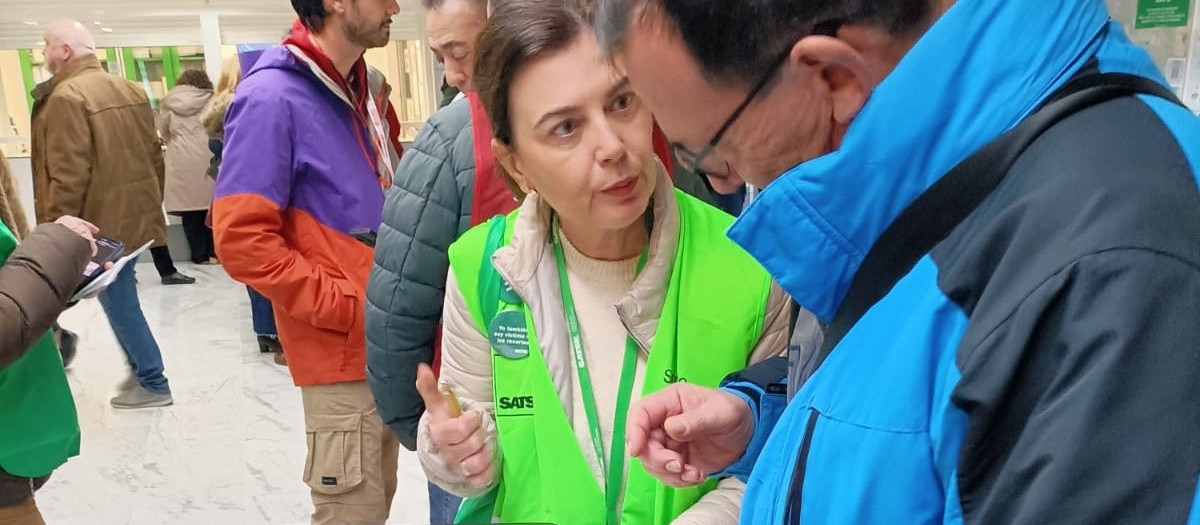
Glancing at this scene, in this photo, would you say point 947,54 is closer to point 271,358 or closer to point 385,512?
point 385,512

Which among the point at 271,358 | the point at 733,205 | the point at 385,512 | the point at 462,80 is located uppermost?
the point at 462,80

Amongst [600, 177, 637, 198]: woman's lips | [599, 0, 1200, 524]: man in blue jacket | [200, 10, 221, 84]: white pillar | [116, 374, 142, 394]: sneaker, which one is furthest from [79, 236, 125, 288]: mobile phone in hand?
[200, 10, 221, 84]: white pillar

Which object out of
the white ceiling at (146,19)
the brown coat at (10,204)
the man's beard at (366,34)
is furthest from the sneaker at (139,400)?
the white ceiling at (146,19)

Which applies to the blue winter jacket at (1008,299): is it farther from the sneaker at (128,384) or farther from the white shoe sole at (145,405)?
the sneaker at (128,384)

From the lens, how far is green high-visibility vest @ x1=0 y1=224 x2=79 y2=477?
6.44 ft

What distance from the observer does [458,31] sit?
1890 millimetres

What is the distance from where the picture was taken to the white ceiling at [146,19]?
25.6 ft

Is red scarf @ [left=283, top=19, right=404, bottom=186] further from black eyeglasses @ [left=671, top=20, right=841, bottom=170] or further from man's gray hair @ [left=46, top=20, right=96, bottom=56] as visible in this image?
man's gray hair @ [left=46, top=20, right=96, bottom=56]

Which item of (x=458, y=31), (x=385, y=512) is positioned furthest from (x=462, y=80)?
(x=385, y=512)

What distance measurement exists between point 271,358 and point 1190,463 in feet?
17.1

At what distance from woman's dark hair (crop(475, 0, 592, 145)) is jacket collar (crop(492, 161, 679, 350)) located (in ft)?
0.52

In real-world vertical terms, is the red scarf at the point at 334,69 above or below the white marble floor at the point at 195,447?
above

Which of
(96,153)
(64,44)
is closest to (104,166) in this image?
(96,153)

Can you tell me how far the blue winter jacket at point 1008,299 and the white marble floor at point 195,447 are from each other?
2.87m
